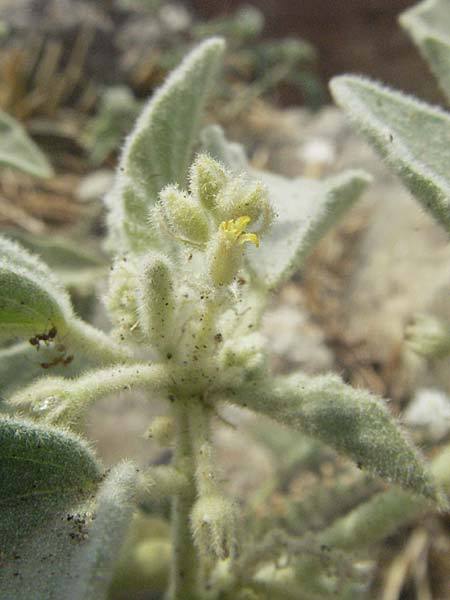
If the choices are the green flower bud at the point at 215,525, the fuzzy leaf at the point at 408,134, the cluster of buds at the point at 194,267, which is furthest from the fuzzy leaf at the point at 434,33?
the green flower bud at the point at 215,525

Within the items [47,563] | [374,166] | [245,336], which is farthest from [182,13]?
[47,563]

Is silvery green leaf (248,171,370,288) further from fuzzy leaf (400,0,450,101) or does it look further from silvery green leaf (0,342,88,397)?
silvery green leaf (0,342,88,397)

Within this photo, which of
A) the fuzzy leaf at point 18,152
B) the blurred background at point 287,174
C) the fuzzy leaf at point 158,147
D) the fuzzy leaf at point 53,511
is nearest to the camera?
the fuzzy leaf at point 53,511

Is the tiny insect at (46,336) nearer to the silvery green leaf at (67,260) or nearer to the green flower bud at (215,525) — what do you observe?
the green flower bud at (215,525)

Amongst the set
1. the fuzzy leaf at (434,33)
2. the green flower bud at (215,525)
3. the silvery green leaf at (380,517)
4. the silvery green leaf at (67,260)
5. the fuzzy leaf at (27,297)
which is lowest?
the silvery green leaf at (380,517)

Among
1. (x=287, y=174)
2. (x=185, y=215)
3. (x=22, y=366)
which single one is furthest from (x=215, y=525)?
(x=287, y=174)

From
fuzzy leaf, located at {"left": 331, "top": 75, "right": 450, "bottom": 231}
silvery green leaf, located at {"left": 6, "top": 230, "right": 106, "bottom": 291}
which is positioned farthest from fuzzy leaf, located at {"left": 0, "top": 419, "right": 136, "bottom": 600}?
silvery green leaf, located at {"left": 6, "top": 230, "right": 106, "bottom": 291}
